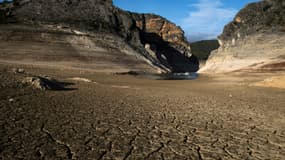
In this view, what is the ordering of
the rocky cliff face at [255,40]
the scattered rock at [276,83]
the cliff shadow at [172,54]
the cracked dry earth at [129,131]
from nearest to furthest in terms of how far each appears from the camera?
the cracked dry earth at [129,131] → the scattered rock at [276,83] → the rocky cliff face at [255,40] → the cliff shadow at [172,54]

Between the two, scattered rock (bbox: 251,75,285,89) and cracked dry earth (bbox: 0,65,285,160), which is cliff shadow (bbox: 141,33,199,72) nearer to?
scattered rock (bbox: 251,75,285,89)

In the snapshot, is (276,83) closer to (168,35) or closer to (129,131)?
(129,131)

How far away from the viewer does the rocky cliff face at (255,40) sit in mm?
27345

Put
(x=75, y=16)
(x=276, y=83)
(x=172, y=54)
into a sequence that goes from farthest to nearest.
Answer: (x=172, y=54) → (x=75, y=16) → (x=276, y=83)

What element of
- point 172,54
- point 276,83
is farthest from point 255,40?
point 172,54

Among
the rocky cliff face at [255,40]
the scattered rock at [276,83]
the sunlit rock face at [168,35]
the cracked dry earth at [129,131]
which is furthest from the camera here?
the sunlit rock face at [168,35]

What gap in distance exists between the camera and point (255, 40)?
3092 cm

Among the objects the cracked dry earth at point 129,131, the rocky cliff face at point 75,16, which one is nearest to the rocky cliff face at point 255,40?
the rocky cliff face at point 75,16

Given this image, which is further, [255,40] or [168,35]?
[168,35]

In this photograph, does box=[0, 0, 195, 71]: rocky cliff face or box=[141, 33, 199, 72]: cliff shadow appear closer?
box=[0, 0, 195, 71]: rocky cliff face

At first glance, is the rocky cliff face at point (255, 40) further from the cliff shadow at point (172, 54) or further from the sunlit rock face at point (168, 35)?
the sunlit rock face at point (168, 35)

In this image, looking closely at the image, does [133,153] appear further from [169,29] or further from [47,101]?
[169,29]

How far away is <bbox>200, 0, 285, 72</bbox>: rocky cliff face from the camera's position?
2735 cm

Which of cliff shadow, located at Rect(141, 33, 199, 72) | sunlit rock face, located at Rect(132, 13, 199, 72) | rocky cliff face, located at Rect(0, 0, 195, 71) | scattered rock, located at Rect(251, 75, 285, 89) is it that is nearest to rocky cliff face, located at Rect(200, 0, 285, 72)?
scattered rock, located at Rect(251, 75, 285, 89)
